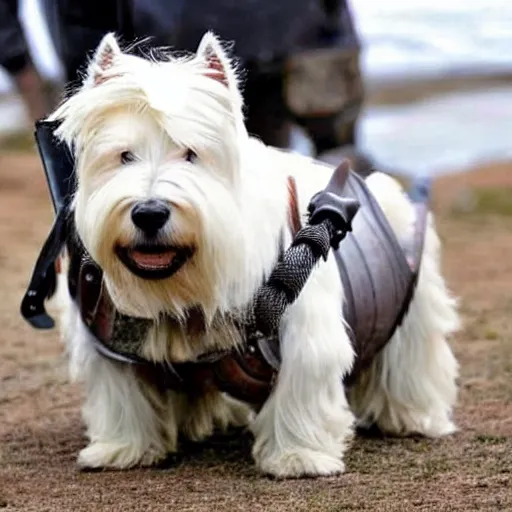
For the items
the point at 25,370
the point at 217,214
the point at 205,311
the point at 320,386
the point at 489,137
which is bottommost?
the point at 489,137

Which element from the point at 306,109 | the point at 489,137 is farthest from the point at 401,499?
the point at 489,137

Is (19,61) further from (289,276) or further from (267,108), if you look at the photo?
(289,276)

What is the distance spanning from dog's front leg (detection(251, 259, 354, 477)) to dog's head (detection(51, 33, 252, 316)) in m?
0.27

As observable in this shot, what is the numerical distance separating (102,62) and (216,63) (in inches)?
11.0

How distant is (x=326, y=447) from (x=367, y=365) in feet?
1.55

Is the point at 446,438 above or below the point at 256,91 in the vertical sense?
below

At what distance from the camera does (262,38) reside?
5.38 meters

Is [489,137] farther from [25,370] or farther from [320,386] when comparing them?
[320,386]

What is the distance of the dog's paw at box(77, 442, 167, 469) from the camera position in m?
3.96

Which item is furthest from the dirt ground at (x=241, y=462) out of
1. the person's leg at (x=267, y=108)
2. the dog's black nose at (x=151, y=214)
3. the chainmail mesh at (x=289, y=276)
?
the person's leg at (x=267, y=108)

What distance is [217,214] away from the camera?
3441 millimetres

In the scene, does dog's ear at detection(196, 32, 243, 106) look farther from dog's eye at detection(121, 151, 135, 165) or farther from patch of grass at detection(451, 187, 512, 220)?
patch of grass at detection(451, 187, 512, 220)

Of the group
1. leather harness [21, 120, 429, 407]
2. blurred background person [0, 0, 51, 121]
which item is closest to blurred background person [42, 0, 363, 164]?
blurred background person [0, 0, 51, 121]

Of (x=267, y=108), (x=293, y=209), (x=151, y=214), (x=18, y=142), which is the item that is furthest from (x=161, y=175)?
(x=18, y=142)
